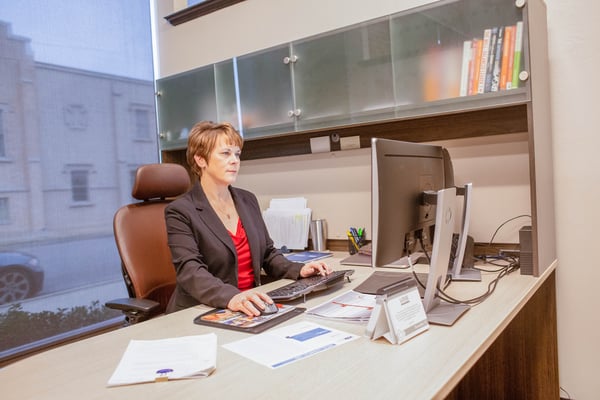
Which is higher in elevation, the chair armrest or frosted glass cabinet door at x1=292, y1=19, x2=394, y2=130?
frosted glass cabinet door at x1=292, y1=19, x2=394, y2=130

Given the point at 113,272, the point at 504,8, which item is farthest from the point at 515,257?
the point at 113,272

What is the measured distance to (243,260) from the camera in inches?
74.3

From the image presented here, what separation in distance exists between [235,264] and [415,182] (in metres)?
0.81

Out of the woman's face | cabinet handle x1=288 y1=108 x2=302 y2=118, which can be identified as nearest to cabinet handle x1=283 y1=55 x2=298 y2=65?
cabinet handle x1=288 y1=108 x2=302 y2=118

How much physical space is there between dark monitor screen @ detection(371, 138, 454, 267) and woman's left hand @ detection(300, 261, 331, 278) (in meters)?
0.44

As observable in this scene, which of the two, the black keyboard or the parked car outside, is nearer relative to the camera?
the black keyboard

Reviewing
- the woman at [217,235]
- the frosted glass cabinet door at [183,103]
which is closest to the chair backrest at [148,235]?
the woman at [217,235]

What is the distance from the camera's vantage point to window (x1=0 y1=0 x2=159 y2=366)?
2.43m

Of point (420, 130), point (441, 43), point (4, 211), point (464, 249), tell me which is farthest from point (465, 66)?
point (4, 211)

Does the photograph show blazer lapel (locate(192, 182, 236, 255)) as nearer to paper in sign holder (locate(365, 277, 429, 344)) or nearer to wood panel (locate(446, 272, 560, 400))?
paper in sign holder (locate(365, 277, 429, 344))

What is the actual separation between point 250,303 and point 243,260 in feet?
1.84

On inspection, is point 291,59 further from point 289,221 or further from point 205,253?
point 205,253

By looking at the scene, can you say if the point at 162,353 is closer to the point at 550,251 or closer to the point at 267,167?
the point at 550,251

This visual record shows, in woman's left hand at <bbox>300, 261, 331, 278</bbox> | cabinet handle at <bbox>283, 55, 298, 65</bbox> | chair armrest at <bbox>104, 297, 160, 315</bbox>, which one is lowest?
chair armrest at <bbox>104, 297, 160, 315</bbox>
